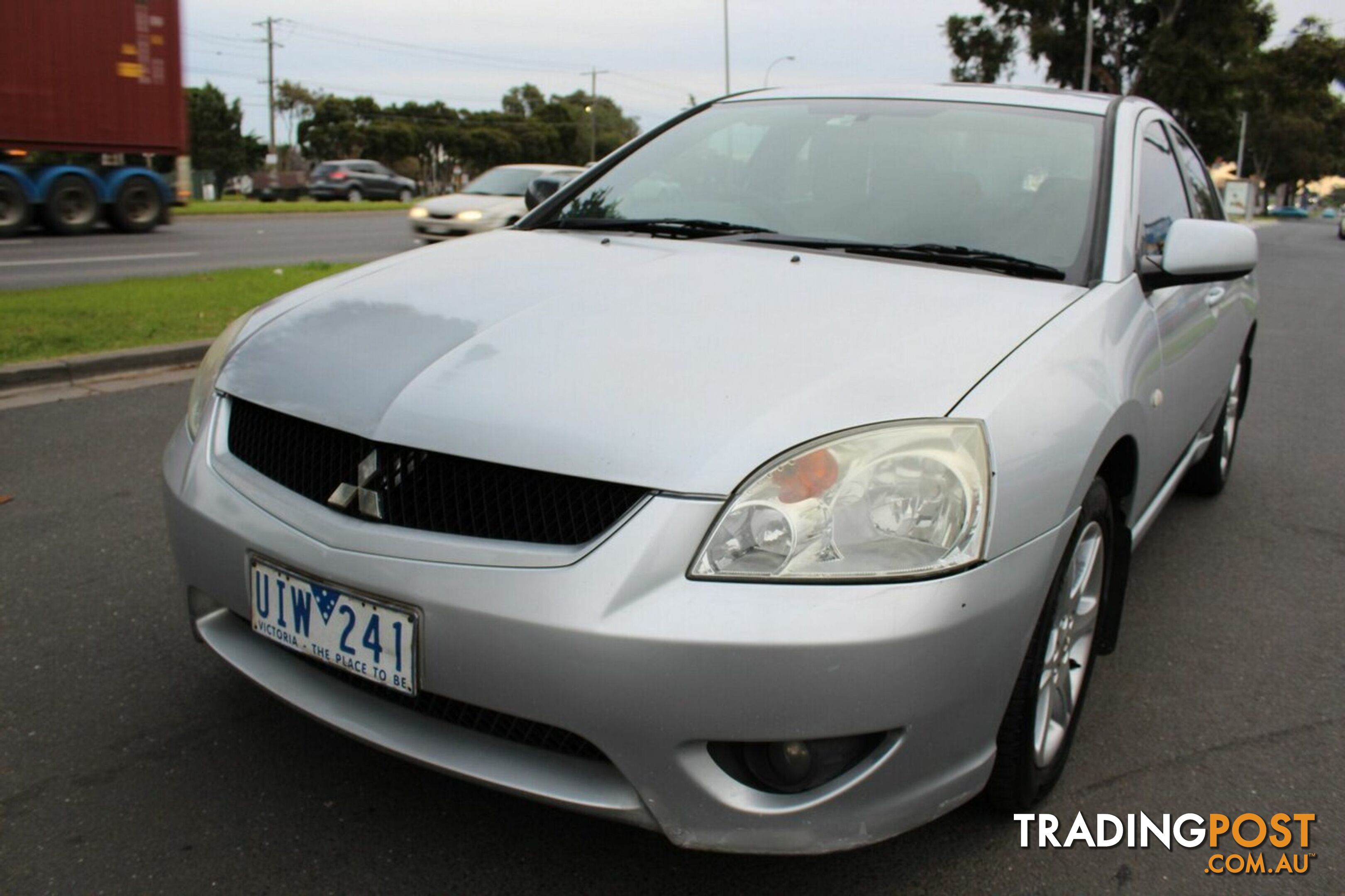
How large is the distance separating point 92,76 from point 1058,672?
19238mm

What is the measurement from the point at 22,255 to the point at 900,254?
13.8m

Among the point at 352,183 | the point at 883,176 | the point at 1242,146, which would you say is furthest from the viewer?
the point at 1242,146

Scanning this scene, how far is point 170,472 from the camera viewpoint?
2.42m

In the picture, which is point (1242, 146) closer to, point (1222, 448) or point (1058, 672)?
point (1222, 448)

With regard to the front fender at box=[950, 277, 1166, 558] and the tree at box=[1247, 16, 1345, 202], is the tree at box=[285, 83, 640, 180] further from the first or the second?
the front fender at box=[950, 277, 1166, 558]

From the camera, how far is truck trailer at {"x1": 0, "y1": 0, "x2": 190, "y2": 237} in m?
16.8

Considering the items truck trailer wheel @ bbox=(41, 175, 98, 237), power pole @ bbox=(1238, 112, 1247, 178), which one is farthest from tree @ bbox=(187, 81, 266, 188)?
power pole @ bbox=(1238, 112, 1247, 178)

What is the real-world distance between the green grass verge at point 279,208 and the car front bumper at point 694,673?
1016 inches

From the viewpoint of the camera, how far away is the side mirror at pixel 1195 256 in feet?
9.04

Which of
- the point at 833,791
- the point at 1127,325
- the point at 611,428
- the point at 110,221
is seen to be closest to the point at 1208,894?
the point at 833,791

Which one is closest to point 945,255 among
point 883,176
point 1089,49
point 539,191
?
point 883,176

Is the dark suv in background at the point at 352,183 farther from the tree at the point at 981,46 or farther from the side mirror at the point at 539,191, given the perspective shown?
the side mirror at the point at 539,191

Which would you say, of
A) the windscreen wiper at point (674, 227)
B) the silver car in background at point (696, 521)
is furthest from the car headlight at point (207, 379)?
the windscreen wiper at point (674, 227)

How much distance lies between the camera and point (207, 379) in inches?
101
